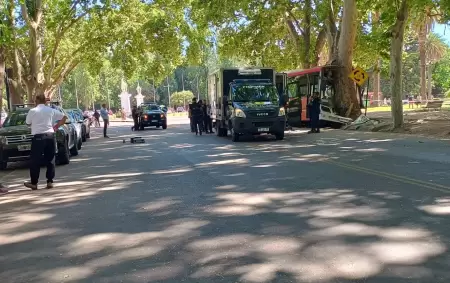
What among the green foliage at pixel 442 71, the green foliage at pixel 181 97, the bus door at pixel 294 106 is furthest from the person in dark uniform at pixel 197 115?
the green foliage at pixel 181 97

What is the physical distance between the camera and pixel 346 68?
25594 mm

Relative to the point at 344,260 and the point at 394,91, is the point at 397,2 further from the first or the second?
the point at 344,260

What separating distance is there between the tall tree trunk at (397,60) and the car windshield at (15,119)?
1435cm

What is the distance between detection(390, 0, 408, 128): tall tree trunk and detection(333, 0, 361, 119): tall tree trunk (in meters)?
3.75

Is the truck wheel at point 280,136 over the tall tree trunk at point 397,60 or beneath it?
beneath

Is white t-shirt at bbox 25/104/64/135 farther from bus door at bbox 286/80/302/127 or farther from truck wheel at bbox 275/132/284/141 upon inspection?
bus door at bbox 286/80/302/127

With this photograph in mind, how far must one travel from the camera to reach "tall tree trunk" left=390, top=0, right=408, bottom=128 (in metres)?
20.0

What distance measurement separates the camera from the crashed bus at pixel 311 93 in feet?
85.4

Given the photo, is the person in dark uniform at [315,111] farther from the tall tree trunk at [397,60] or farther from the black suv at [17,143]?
the black suv at [17,143]

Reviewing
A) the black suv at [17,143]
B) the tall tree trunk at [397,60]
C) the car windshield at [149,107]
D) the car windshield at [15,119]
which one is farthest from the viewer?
the car windshield at [149,107]

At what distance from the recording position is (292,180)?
9.22m

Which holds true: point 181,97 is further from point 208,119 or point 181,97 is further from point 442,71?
point 208,119

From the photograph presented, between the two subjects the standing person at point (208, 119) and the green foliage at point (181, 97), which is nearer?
the standing person at point (208, 119)

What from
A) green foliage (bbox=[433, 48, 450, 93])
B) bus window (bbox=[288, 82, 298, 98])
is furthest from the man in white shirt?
green foliage (bbox=[433, 48, 450, 93])
